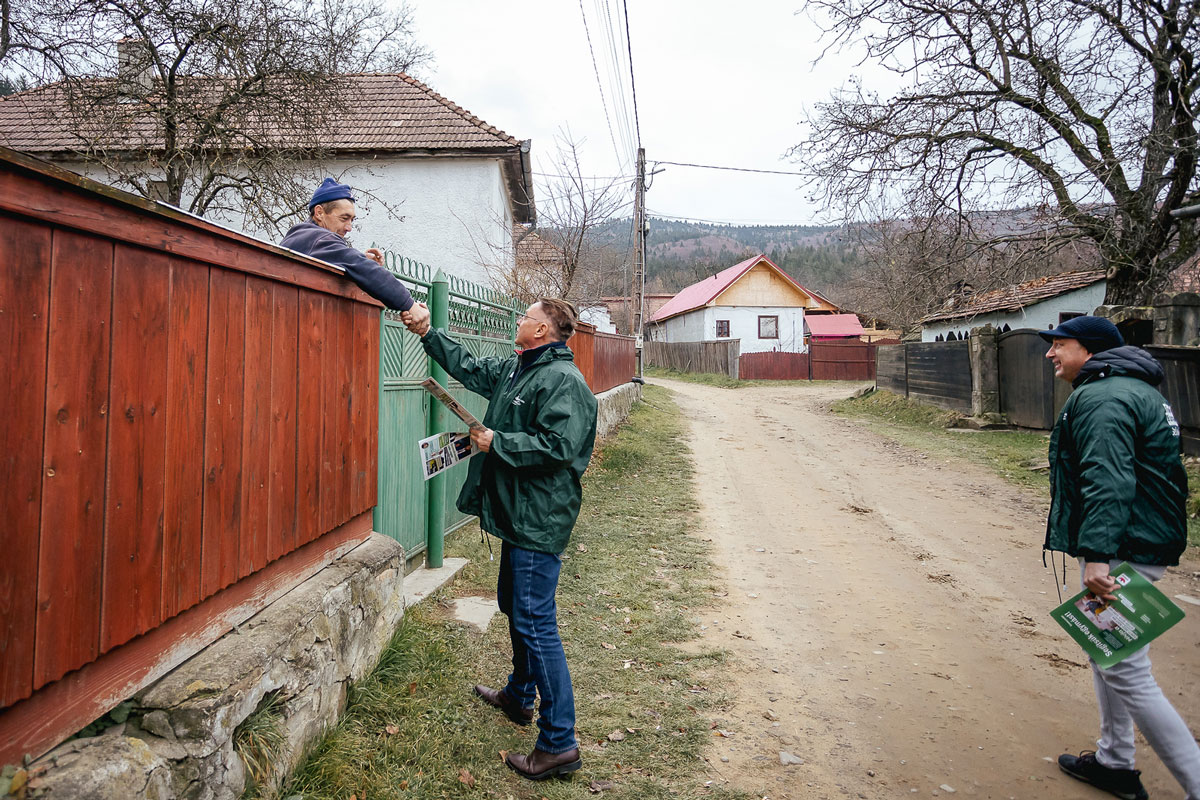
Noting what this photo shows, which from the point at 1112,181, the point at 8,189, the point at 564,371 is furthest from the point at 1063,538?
the point at 1112,181

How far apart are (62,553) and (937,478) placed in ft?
33.9

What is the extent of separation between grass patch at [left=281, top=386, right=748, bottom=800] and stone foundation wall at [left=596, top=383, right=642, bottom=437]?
461 centimetres

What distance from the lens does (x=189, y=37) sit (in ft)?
29.5

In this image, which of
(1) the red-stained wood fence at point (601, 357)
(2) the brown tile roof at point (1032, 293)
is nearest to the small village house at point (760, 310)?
(2) the brown tile roof at point (1032, 293)

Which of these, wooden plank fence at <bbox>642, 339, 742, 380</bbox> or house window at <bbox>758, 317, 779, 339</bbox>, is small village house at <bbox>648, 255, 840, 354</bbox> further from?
Answer: wooden plank fence at <bbox>642, 339, 742, 380</bbox>

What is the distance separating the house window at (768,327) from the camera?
1806 inches

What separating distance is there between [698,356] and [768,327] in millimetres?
7931

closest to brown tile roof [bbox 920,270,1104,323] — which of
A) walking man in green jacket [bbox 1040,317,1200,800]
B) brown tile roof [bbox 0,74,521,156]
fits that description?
brown tile roof [bbox 0,74,521,156]

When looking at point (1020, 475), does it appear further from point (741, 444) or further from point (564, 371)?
point (564, 371)

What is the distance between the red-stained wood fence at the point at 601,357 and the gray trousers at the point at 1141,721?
5686 millimetres

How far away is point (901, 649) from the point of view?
4477mm

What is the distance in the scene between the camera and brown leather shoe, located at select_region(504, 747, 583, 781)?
291cm

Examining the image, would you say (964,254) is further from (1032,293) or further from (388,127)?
(388,127)

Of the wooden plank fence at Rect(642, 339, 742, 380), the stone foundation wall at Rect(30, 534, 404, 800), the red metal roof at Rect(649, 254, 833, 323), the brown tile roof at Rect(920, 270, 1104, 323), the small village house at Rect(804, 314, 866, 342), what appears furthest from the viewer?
the small village house at Rect(804, 314, 866, 342)
